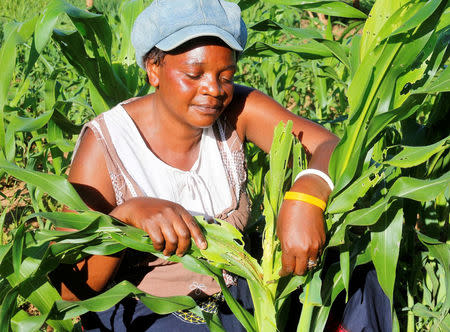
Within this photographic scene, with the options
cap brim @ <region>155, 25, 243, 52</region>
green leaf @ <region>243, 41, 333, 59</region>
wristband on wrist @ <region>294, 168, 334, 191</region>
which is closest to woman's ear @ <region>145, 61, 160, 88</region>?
cap brim @ <region>155, 25, 243, 52</region>

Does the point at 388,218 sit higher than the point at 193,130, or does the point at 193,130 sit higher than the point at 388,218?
the point at 193,130

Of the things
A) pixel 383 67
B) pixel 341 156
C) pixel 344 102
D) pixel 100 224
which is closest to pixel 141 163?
pixel 100 224

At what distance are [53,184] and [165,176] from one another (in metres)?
0.37

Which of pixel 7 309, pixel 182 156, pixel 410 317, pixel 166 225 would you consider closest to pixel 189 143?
pixel 182 156

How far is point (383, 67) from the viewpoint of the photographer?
1152 millimetres

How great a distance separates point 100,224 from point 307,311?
1.70 feet

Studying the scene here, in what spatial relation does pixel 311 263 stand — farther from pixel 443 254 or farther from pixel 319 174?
pixel 443 254

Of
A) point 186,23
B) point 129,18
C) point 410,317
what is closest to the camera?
point 186,23

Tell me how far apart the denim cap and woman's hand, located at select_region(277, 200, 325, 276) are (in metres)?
0.43

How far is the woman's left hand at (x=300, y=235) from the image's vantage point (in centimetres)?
119

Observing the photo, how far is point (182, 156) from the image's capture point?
160 cm

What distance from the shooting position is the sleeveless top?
149 centimetres

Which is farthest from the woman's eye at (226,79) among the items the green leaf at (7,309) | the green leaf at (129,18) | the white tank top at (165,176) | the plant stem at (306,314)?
the green leaf at (129,18)

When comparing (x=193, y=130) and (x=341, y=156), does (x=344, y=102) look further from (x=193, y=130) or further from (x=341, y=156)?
(x=341, y=156)
